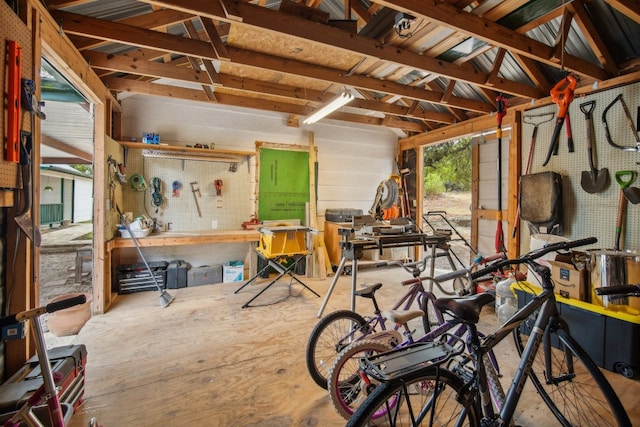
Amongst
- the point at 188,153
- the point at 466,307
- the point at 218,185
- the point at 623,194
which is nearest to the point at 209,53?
the point at 188,153

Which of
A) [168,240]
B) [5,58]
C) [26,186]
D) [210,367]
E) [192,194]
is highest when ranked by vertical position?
[5,58]

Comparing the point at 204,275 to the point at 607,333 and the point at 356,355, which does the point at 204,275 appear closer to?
the point at 356,355

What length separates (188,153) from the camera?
4484 millimetres

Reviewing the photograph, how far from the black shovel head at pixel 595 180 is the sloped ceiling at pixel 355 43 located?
0.98 meters

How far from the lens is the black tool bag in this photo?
11.2 feet

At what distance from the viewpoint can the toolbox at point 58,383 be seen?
1.37 meters

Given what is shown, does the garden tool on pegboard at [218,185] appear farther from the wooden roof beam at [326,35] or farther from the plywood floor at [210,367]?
the wooden roof beam at [326,35]

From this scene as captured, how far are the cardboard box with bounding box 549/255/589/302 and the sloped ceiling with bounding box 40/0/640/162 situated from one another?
195cm

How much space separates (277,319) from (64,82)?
324 centimetres

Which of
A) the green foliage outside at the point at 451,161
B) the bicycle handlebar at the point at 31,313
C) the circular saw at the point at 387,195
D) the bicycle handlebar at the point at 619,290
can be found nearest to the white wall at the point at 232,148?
the circular saw at the point at 387,195

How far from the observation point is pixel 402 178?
6.13 meters

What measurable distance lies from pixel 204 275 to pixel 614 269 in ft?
15.2

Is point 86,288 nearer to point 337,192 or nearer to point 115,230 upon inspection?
point 115,230

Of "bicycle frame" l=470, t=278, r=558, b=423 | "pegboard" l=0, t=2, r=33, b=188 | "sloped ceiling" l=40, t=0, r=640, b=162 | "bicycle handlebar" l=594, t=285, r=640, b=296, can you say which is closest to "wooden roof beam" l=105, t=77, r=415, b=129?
"sloped ceiling" l=40, t=0, r=640, b=162
